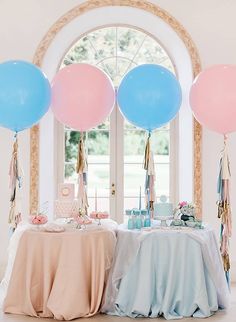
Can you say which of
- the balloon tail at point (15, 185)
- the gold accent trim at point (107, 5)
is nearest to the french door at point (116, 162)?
the gold accent trim at point (107, 5)

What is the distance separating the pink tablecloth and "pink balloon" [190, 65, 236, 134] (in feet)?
3.99

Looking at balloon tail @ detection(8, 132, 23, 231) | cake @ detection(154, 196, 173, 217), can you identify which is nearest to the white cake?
balloon tail @ detection(8, 132, 23, 231)

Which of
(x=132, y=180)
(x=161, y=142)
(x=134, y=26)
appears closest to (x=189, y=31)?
(x=134, y=26)

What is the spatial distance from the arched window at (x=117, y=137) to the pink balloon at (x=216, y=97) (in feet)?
4.86

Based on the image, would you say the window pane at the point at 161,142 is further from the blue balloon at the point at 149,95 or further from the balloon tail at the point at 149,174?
the blue balloon at the point at 149,95

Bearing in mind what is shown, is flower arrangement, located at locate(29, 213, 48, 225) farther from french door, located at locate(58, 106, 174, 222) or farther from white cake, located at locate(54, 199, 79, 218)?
french door, located at locate(58, 106, 174, 222)

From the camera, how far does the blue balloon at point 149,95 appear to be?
4023mm

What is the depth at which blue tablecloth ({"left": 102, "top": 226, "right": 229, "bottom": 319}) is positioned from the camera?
3633 mm

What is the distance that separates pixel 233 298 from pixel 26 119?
2190mm

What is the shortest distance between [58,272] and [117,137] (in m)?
2.19

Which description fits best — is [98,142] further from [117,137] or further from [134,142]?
[134,142]

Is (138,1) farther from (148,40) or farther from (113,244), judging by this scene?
(113,244)

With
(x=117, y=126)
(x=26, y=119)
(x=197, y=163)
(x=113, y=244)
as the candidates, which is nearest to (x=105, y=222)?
(x=113, y=244)

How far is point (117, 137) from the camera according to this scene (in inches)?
218
